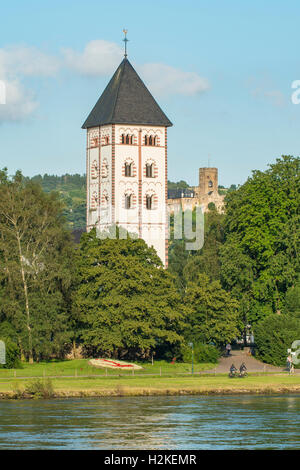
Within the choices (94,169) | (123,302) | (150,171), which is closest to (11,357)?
(123,302)

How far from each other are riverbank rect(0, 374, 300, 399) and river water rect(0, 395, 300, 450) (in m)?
1.77

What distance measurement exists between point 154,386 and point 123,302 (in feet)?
50.1

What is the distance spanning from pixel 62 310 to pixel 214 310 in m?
12.5

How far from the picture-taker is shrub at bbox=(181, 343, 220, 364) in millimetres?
88688

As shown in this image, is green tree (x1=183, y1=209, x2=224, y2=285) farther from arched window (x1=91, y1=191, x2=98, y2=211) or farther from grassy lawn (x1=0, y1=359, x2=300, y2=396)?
grassy lawn (x1=0, y1=359, x2=300, y2=396)

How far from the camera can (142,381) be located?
7550 centimetres

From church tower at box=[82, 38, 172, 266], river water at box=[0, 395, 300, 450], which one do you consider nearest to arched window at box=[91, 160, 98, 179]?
church tower at box=[82, 38, 172, 266]

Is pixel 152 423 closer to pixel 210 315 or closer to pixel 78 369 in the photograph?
pixel 78 369

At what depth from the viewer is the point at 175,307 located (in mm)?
89125

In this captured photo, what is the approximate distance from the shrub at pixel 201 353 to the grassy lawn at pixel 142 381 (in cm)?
221

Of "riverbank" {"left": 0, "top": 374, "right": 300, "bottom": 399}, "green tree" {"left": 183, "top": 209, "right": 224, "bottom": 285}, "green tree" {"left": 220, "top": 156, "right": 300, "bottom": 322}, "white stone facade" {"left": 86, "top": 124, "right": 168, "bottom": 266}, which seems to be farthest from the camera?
"green tree" {"left": 183, "top": 209, "right": 224, "bottom": 285}

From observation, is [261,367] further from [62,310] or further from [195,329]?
[62,310]

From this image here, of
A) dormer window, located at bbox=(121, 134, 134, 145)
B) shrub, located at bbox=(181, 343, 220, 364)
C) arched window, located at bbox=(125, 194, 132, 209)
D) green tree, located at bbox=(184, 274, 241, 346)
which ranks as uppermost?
dormer window, located at bbox=(121, 134, 134, 145)
